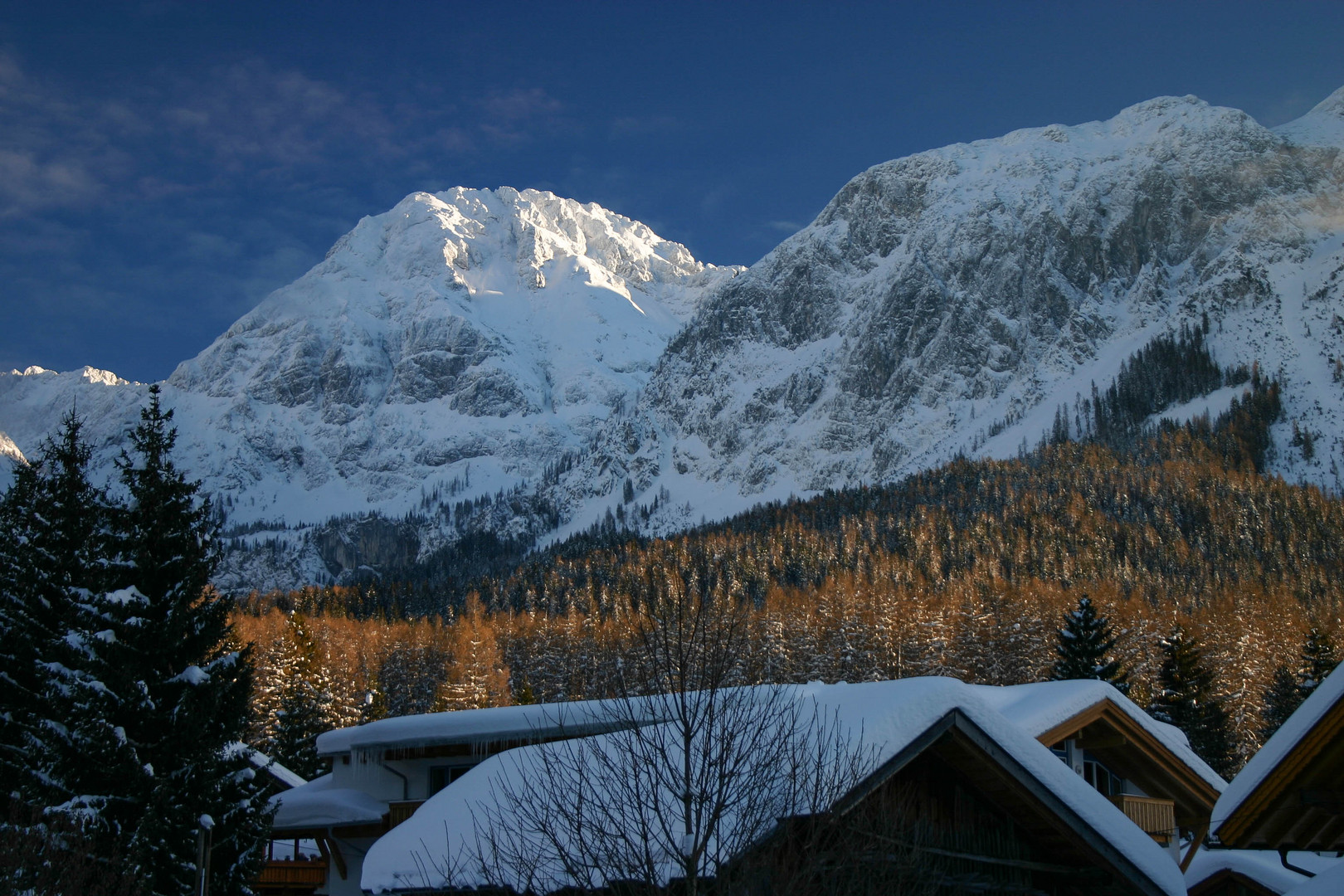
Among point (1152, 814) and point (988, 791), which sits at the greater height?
point (988, 791)

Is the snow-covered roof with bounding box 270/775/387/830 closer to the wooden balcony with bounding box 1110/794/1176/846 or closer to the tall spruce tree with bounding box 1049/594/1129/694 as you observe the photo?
the wooden balcony with bounding box 1110/794/1176/846

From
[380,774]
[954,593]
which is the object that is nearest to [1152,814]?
[380,774]

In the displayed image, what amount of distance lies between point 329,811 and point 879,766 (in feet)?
60.4

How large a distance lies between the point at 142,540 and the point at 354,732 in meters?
8.35

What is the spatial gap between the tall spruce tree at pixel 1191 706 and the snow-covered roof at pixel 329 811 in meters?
34.8

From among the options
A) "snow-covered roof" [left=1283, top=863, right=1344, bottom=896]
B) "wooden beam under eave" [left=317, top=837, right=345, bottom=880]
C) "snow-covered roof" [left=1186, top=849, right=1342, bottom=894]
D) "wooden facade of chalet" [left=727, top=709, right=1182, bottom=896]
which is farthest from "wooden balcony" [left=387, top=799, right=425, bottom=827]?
"snow-covered roof" [left=1283, top=863, right=1344, bottom=896]

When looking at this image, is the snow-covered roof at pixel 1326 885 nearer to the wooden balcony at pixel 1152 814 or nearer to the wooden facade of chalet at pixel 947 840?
the wooden facade of chalet at pixel 947 840

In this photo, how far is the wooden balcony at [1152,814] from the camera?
17.4m

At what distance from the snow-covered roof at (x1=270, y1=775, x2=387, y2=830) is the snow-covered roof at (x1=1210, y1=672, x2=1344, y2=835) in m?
20.4

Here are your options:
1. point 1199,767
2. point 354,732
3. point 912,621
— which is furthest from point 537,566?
point 1199,767

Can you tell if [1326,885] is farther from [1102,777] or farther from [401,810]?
[401,810]

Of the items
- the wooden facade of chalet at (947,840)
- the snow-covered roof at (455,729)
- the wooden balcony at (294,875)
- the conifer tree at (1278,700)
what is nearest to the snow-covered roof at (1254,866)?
the wooden facade of chalet at (947,840)

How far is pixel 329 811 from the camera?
973 inches

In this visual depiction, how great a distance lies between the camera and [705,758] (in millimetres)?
9328
